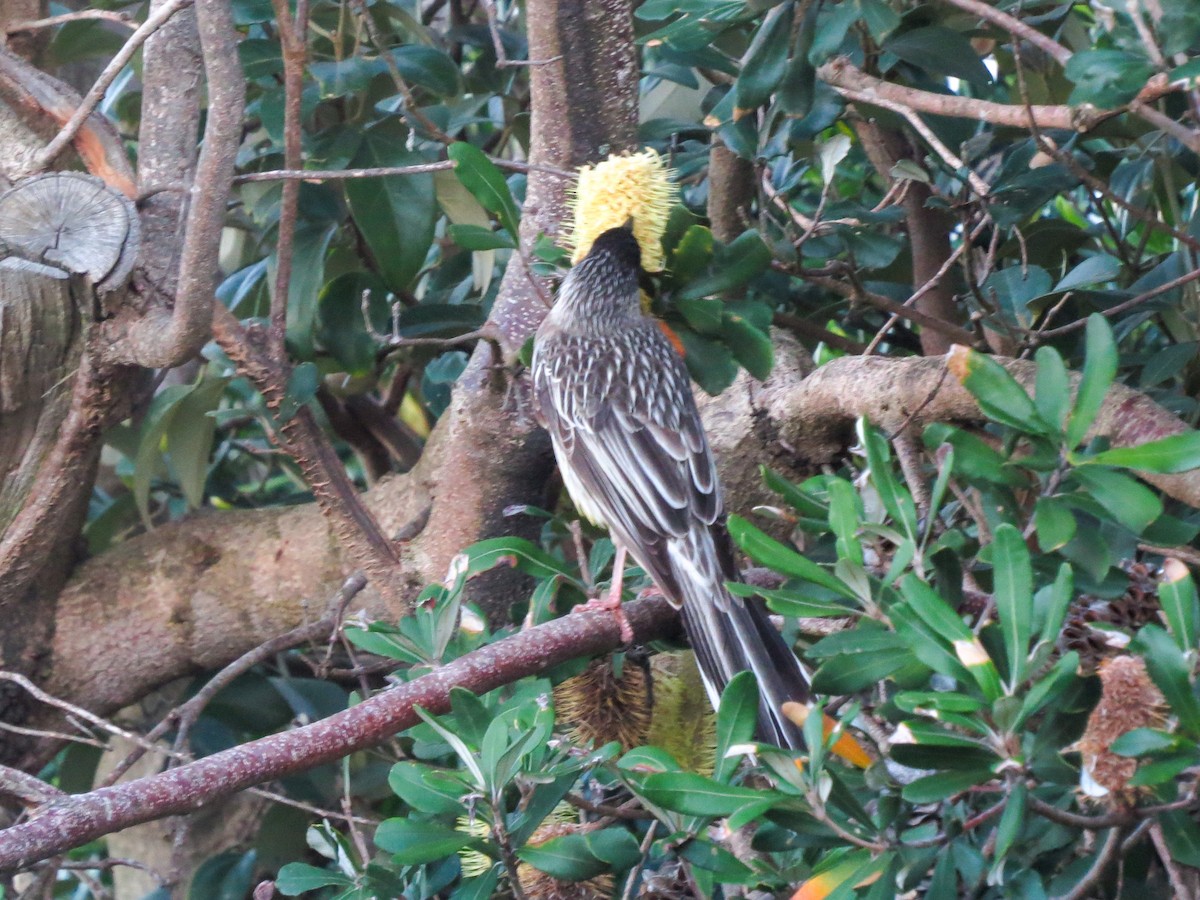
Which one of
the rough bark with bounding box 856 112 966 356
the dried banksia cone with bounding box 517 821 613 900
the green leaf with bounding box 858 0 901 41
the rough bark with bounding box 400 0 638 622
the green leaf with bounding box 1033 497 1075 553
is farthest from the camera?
the rough bark with bounding box 856 112 966 356

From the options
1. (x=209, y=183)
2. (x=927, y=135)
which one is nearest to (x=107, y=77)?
(x=209, y=183)

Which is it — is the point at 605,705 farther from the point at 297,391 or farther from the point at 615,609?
the point at 297,391

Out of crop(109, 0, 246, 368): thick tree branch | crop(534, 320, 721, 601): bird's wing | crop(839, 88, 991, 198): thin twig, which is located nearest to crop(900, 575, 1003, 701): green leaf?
crop(534, 320, 721, 601): bird's wing

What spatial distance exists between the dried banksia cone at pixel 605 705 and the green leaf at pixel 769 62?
140 centimetres

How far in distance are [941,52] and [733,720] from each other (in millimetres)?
2056

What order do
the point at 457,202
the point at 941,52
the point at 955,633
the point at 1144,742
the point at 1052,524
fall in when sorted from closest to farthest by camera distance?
the point at 1144,742 < the point at 955,633 < the point at 1052,524 < the point at 941,52 < the point at 457,202

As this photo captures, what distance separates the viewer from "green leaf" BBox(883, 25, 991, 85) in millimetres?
3141

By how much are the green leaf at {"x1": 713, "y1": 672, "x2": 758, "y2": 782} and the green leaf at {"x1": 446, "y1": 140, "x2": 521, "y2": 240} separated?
1448 mm

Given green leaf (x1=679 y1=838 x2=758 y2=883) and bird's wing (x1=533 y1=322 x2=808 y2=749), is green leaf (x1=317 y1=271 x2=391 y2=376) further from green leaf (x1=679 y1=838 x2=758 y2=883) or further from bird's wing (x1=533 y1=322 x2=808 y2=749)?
green leaf (x1=679 y1=838 x2=758 y2=883)

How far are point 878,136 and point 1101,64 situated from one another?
151 centimetres

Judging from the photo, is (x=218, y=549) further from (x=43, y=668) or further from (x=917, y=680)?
(x=917, y=680)

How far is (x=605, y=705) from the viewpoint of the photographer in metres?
2.65

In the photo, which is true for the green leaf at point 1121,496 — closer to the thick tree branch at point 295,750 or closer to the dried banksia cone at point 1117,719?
the dried banksia cone at point 1117,719

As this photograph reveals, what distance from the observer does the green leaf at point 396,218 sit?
3.45 metres
